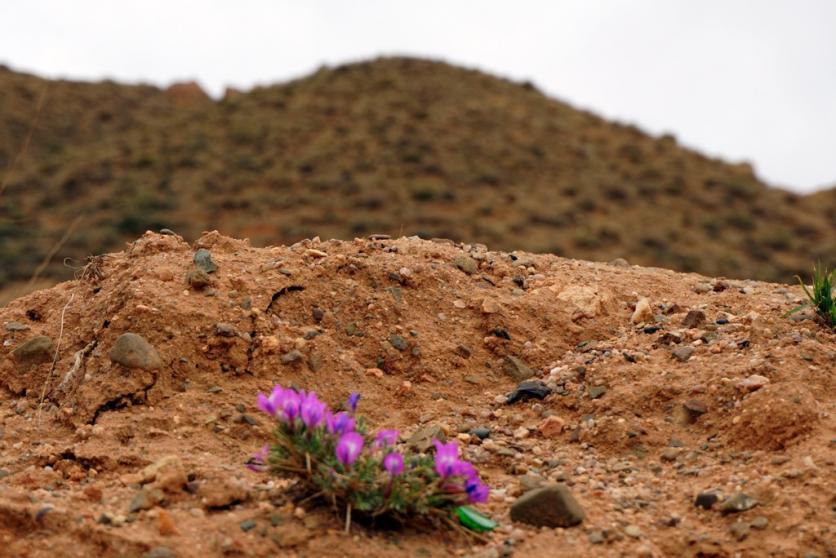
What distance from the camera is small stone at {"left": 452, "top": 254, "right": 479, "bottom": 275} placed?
4.64m

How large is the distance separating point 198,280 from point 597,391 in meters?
1.76

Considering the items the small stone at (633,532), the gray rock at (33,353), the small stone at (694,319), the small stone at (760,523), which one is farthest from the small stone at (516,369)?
the gray rock at (33,353)

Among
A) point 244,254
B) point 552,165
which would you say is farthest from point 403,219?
point 244,254

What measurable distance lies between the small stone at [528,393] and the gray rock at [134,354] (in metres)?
1.42

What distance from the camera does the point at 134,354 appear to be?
3648mm

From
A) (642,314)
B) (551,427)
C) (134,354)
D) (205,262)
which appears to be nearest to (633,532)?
(551,427)

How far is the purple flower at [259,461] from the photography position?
289 cm

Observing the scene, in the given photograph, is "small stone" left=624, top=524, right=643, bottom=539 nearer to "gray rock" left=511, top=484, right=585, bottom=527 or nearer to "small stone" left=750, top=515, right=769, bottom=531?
"gray rock" left=511, top=484, right=585, bottom=527

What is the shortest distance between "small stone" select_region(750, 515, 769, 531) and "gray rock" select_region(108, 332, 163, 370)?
2.24 m

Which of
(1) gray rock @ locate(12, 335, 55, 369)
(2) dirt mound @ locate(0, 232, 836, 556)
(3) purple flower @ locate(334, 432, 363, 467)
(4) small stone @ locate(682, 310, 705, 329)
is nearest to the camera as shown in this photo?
(3) purple flower @ locate(334, 432, 363, 467)

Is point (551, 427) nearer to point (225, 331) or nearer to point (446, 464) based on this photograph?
point (446, 464)

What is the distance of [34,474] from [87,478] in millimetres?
195

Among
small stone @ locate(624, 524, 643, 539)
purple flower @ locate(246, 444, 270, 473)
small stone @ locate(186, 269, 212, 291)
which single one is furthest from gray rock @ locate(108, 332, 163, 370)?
small stone @ locate(624, 524, 643, 539)

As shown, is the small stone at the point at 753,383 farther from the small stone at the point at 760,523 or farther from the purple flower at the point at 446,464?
the purple flower at the point at 446,464
